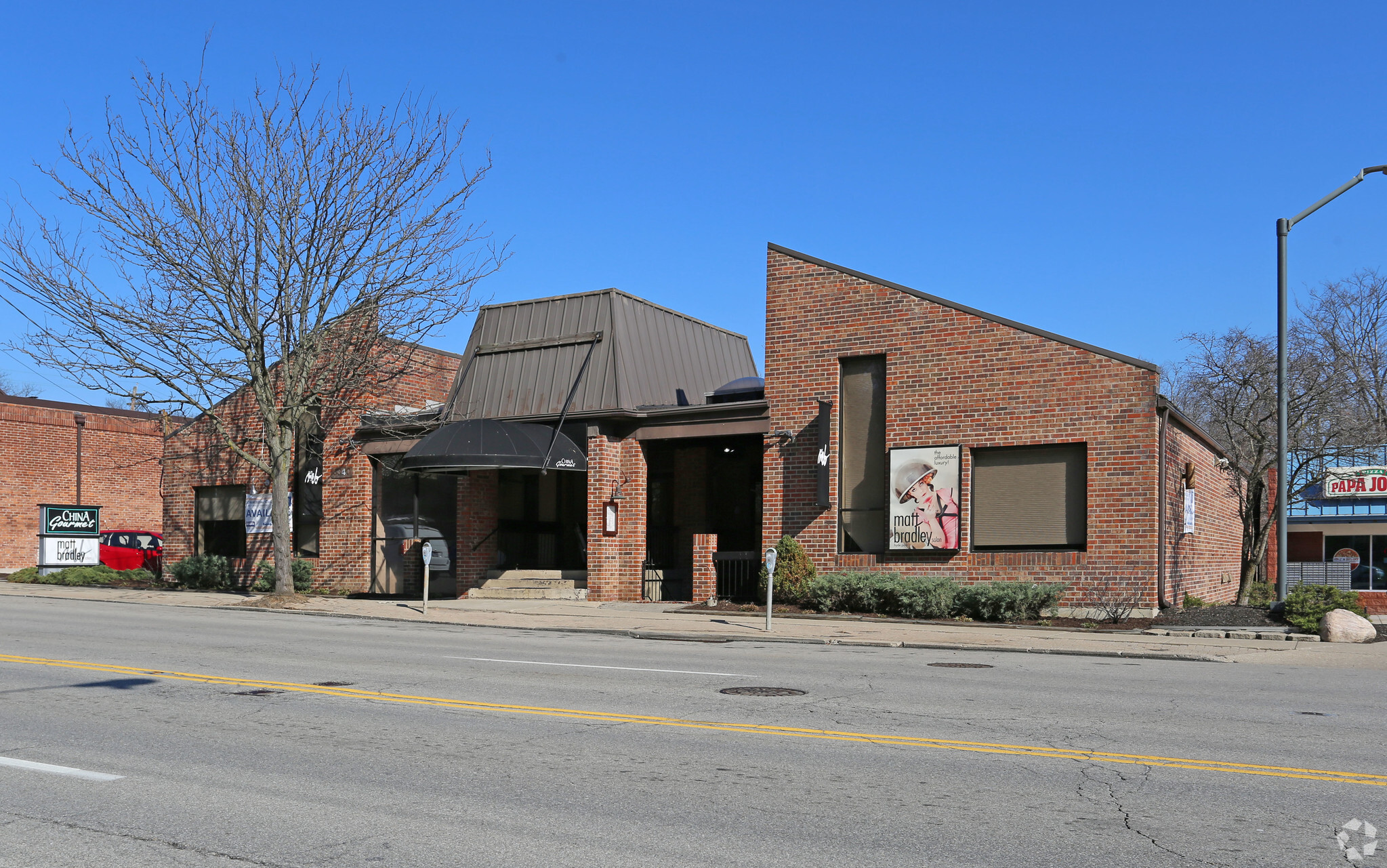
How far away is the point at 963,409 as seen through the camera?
21.4 metres

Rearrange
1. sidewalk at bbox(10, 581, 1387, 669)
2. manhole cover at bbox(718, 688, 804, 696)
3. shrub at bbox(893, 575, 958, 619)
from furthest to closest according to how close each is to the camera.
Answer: shrub at bbox(893, 575, 958, 619)
sidewalk at bbox(10, 581, 1387, 669)
manhole cover at bbox(718, 688, 804, 696)

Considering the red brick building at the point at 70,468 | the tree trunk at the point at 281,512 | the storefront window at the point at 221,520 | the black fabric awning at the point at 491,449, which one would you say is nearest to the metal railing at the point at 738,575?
the black fabric awning at the point at 491,449

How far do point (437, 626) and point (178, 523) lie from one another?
15970 mm

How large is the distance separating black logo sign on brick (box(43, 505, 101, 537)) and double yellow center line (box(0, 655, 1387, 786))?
77.2 ft

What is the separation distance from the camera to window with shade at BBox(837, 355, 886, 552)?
2242cm

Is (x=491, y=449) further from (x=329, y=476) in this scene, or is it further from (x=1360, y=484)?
(x=1360, y=484)

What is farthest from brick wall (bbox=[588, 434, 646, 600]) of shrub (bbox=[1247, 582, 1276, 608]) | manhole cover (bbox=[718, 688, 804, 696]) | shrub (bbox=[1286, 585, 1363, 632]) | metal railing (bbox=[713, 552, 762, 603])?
manhole cover (bbox=[718, 688, 804, 696])

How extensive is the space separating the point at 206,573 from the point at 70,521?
580cm

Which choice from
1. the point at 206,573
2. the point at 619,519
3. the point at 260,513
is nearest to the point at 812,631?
the point at 619,519

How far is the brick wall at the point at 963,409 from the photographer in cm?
1989

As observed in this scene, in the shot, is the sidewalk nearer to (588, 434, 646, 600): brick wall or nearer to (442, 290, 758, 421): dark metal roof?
(588, 434, 646, 600): brick wall

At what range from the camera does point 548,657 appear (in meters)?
14.5

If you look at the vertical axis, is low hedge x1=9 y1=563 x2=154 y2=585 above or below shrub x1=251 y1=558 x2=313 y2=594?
below

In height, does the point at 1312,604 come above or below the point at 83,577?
above
